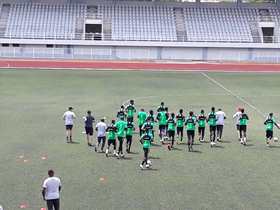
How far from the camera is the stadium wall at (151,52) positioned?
59.1 metres

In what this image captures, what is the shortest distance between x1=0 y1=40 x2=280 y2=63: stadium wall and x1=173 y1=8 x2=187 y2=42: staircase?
2.08 m

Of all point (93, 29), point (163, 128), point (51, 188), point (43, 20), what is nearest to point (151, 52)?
point (93, 29)

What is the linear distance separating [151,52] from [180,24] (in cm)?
674

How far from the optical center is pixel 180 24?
66.0 metres

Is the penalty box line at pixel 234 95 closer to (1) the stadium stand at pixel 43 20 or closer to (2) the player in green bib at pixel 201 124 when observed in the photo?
(2) the player in green bib at pixel 201 124

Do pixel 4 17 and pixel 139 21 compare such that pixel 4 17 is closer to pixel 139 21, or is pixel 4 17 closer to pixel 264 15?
pixel 139 21

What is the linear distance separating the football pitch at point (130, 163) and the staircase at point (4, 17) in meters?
28.9

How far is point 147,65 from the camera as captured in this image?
55.1 meters

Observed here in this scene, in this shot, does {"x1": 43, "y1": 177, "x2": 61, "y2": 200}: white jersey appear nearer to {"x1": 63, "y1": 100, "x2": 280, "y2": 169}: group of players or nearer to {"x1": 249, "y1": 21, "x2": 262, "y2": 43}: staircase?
{"x1": 63, "y1": 100, "x2": 280, "y2": 169}: group of players

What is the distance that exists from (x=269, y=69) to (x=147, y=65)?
12488 mm

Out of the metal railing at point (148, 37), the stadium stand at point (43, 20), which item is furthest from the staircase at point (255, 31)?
the stadium stand at point (43, 20)

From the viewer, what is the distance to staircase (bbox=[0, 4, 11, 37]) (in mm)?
63325

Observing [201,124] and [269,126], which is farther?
[201,124]

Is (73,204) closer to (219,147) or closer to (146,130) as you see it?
(146,130)
